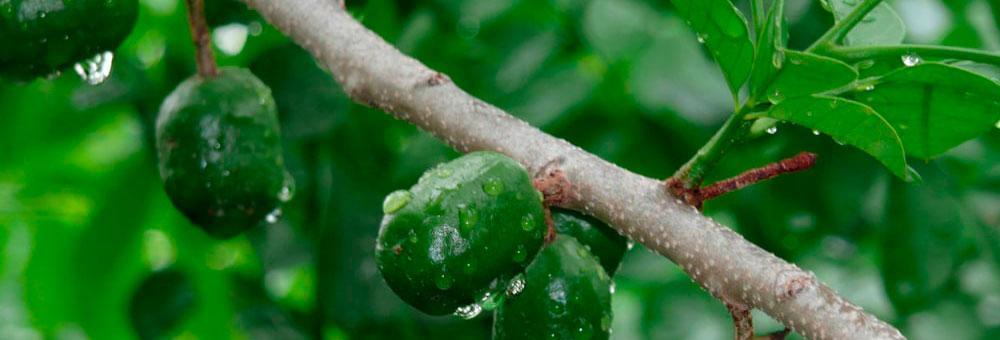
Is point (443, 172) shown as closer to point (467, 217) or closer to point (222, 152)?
point (467, 217)

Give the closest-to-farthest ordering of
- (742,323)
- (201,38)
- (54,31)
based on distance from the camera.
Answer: (742,323) < (54,31) < (201,38)

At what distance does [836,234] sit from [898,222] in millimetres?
174

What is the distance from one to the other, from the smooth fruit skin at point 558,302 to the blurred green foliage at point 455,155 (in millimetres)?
764

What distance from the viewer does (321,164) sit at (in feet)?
7.11

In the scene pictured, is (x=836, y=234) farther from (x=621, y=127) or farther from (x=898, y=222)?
(x=621, y=127)

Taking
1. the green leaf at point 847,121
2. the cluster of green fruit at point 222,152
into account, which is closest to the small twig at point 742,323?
the green leaf at point 847,121

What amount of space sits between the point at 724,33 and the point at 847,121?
0.13 meters

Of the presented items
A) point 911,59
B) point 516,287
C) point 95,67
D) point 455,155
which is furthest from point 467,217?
point 455,155

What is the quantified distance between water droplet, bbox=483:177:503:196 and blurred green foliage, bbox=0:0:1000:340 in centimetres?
87

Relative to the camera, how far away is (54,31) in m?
1.13

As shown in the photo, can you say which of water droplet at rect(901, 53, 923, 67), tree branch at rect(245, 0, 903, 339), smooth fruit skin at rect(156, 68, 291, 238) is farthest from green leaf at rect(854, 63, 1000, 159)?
smooth fruit skin at rect(156, 68, 291, 238)

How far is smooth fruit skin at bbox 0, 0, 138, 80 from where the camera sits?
3.66ft

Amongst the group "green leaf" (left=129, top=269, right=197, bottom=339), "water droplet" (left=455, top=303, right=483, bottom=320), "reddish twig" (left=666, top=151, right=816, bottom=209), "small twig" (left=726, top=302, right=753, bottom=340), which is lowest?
"green leaf" (left=129, top=269, right=197, bottom=339)

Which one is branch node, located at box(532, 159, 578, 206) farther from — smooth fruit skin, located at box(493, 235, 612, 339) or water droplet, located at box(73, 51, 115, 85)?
water droplet, located at box(73, 51, 115, 85)
